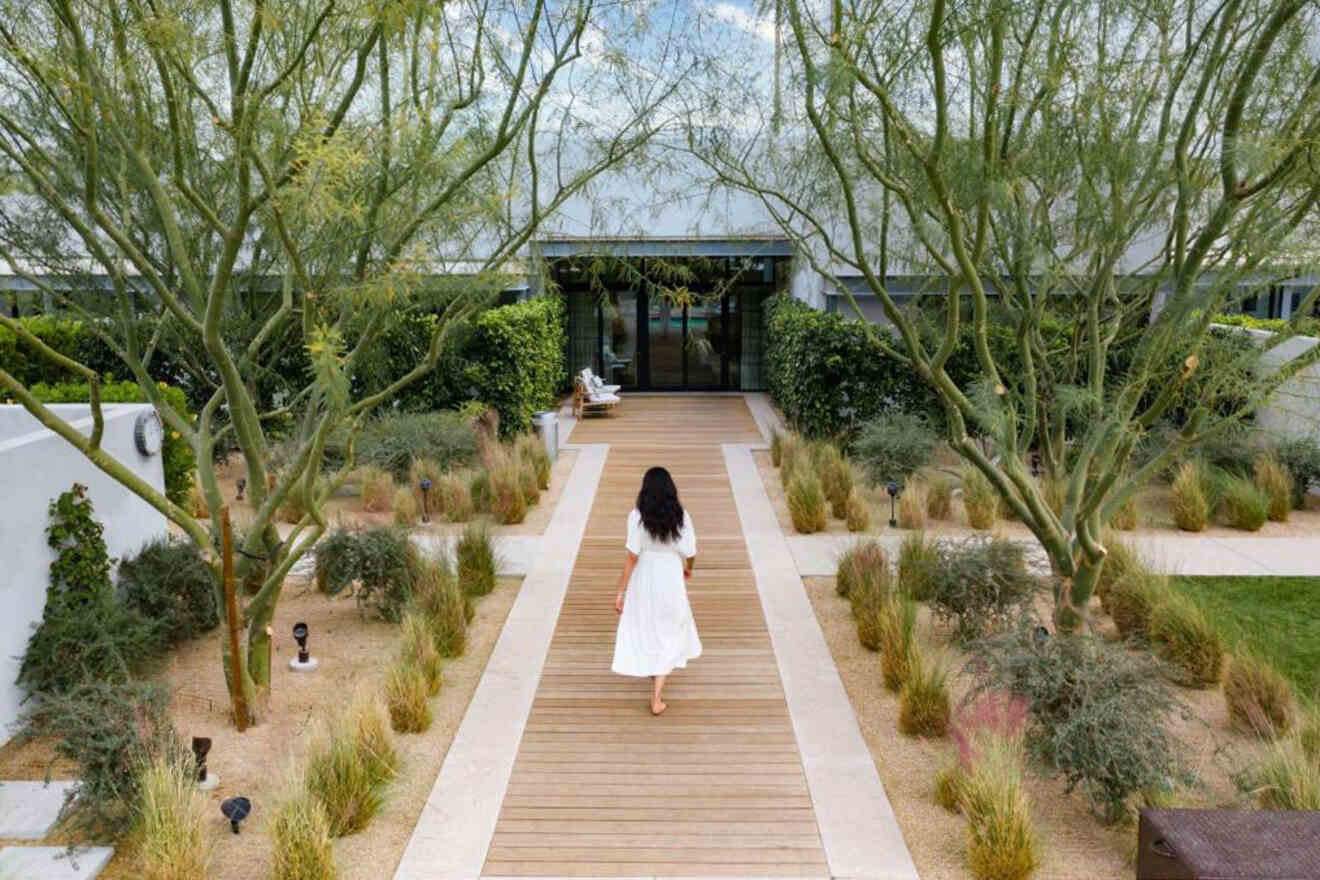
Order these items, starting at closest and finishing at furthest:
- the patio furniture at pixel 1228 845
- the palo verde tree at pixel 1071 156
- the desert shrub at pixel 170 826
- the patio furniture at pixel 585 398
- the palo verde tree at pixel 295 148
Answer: the patio furniture at pixel 1228 845 < the desert shrub at pixel 170 826 < the palo verde tree at pixel 295 148 < the palo verde tree at pixel 1071 156 < the patio furniture at pixel 585 398

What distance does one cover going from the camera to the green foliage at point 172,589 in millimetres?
8344

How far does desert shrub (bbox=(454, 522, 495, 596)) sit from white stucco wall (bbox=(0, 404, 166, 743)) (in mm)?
2754

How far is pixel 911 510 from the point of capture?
488 inches

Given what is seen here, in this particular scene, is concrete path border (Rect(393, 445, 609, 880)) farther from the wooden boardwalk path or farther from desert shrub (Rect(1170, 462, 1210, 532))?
desert shrub (Rect(1170, 462, 1210, 532))

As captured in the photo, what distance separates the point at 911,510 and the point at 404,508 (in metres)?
5.75

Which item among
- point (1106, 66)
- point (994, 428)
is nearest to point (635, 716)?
point (994, 428)

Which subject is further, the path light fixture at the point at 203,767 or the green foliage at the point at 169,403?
the green foliage at the point at 169,403

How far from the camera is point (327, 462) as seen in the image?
14867 millimetres

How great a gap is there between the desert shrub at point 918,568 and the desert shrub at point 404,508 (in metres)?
5.56

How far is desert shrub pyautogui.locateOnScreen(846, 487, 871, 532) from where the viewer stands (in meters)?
12.3

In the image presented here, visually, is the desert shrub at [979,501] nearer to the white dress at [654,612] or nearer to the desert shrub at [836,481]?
the desert shrub at [836,481]

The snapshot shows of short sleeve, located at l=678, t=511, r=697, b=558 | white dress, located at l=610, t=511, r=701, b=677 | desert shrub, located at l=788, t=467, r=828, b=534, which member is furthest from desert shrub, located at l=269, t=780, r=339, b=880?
desert shrub, located at l=788, t=467, r=828, b=534

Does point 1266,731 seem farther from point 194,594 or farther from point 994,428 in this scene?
point 194,594

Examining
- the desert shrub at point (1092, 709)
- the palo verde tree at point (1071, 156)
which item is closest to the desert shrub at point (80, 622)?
the desert shrub at point (1092, 709)
